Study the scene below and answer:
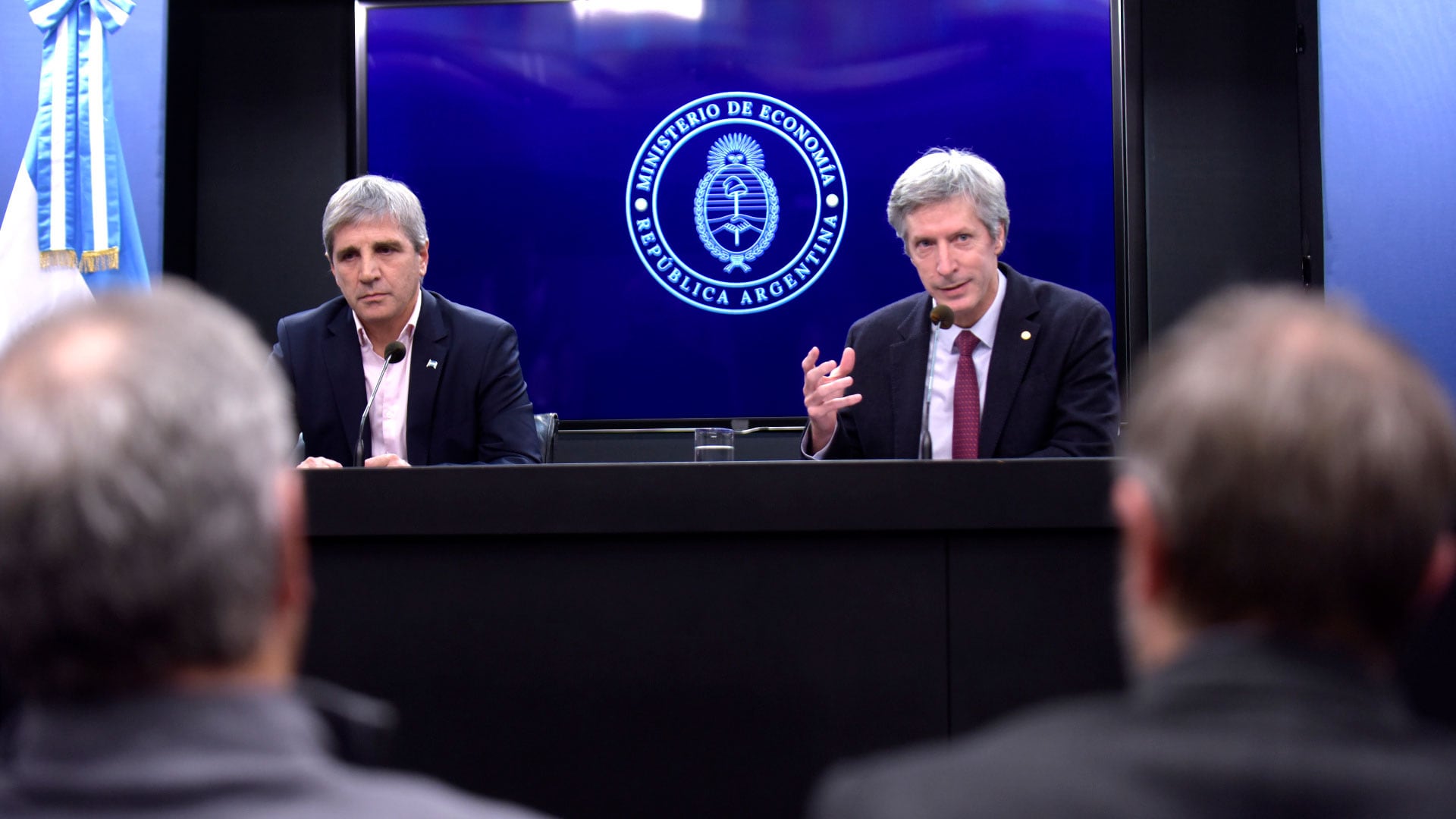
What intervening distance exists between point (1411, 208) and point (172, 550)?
3.73 m

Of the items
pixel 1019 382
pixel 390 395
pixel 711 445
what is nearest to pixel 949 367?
pixel 1019 382

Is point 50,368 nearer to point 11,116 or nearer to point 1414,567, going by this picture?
point 1414,567

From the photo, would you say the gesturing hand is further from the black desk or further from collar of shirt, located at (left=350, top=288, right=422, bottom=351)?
collar of shirt, located at (left=350, top=288, right=422, bottom=351)

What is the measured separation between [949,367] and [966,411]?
0.13 m

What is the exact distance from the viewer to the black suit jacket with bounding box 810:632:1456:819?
557mm

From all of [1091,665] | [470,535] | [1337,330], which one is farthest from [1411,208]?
[1337,330]

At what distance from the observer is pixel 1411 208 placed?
3596mm

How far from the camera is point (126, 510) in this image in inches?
22.6

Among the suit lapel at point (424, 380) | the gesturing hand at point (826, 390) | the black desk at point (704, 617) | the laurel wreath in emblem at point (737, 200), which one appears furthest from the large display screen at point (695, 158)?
the black desk at point (704, 617)

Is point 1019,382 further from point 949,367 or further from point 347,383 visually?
point 347,383

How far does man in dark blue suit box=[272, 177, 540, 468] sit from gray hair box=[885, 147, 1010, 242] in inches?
36.8

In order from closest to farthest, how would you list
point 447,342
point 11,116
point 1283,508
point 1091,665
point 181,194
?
point 1283,508, point 1091,665, point 447,342, point 11,116, point 181,194

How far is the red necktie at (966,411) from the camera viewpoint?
2660 mm

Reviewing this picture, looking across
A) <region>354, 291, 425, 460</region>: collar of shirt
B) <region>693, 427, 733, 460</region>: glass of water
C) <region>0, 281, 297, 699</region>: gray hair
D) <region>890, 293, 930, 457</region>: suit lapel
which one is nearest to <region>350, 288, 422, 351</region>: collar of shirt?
<region>354, 291, 425, 460</region>: collar of shirt
